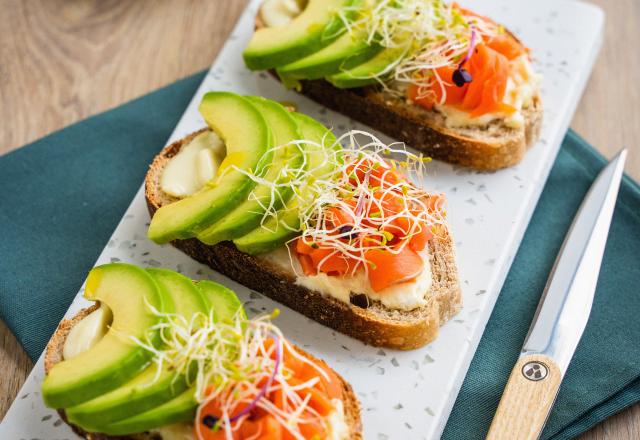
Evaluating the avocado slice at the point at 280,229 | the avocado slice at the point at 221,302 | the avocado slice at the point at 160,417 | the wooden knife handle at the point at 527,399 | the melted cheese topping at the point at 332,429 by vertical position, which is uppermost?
the avocado slice at the point at 280,229

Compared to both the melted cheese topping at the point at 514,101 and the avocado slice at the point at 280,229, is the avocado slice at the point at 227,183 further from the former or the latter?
the melted cheese topping at the point at 514,101

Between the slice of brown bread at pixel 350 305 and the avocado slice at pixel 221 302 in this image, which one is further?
the slice of brown bread at pixel 350 305

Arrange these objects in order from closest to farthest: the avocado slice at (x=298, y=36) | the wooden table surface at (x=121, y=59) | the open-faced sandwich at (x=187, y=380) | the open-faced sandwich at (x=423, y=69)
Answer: the open-faced sandwich at (x=187, y=380) → the open-faced sandwich at (x=423, y=69) → the avocado slice at (x=298, y=36) → the wooden table surface at (x=121, y=59)

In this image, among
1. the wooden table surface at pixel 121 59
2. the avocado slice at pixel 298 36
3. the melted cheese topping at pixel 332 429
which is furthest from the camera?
the wooden table surface at pixel 121 59

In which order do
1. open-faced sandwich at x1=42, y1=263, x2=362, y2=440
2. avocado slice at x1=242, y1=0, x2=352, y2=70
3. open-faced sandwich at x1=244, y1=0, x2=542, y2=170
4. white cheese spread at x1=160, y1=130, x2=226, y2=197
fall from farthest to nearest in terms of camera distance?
1. avocado slice at x1=242, y1=0, x2=352, y2=70
2. open-faced sandwich at x1=244, y1=0, x2=542, y2=170
3. white cheese spread at x1=160, y1=130, x2=226, y2=197
4. open-faced sandwich at x1=42, y1=263, x2=362, y2=440

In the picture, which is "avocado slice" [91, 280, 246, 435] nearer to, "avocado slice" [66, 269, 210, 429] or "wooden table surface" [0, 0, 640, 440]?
"avocado slice" [66, 269, 210, 429]

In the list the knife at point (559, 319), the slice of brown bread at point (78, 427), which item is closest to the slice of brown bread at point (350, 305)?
the slice of brown bread at point (78, 427)

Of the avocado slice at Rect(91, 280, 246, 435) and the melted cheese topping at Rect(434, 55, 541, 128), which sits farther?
the melted cheese topping at Rect(434, 55, 541, 128)

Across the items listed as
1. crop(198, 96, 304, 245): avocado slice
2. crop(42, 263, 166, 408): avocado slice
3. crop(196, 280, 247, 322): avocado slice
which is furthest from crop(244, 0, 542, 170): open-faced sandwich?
crop(42, 263, 166, 408): avocado slice
